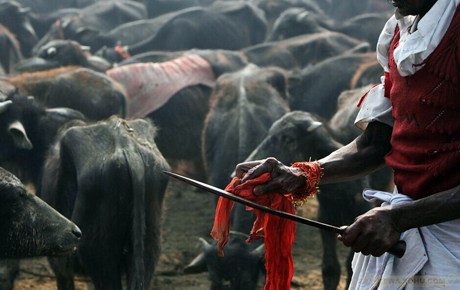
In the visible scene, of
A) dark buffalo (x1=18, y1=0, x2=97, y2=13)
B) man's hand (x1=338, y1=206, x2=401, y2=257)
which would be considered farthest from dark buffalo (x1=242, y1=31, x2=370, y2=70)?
man's hand (x1=338, y1=206, x2=401, y2=257)

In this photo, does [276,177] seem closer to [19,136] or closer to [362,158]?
[362,158]

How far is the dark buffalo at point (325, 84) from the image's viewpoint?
11652 mm

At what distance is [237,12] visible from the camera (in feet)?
54.2

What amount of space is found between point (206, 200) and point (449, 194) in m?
7.78

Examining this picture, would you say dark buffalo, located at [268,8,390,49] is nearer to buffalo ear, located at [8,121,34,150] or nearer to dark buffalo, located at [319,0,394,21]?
dark buffalo, located at [319,0,394,21]

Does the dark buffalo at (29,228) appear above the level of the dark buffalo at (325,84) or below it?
above

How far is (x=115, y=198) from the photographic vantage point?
5.83m

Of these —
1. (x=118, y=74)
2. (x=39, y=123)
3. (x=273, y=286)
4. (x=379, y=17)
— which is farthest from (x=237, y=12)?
(x=273, y=286)

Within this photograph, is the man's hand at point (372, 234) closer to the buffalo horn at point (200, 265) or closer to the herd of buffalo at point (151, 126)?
the herd of buffalo at point (151, 126)

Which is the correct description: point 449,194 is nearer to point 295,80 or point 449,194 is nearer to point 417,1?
point 417,1

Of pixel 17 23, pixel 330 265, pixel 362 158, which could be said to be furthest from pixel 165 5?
pixel 362 158

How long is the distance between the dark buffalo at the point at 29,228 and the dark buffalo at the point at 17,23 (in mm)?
11525

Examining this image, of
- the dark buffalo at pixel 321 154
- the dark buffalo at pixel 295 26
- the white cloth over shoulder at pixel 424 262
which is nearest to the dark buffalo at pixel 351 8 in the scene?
the dark buffalo at pixel 295 26

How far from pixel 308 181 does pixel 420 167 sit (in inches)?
18.0
